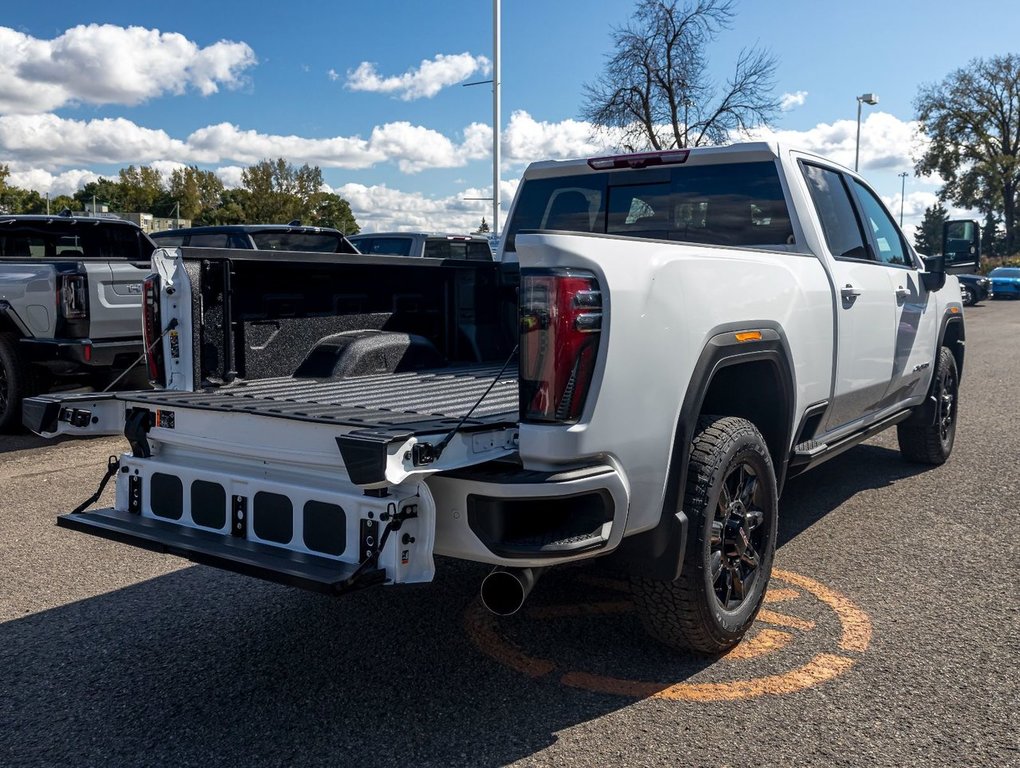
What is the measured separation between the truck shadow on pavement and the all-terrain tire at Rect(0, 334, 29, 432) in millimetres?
4149

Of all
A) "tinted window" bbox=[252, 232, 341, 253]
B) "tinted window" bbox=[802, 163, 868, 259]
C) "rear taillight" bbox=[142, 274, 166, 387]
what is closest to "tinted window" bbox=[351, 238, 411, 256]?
"tinted window" bbox=[252, 232, 341, 253]

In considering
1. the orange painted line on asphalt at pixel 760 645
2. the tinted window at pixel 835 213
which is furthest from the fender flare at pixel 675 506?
the tinted window at pixel 835 213

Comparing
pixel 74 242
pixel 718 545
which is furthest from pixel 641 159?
pixel 74 242

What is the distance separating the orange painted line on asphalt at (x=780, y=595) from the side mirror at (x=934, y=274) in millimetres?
2771

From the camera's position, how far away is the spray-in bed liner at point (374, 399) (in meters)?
2.97

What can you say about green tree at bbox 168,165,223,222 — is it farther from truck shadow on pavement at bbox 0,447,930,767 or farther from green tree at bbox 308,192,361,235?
truck shadow on pavement at bbox 0,447,930,767

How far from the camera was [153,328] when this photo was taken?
147 inches

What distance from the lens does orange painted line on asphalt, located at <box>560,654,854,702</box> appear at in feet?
10.6

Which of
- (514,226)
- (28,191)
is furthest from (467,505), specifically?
(28,191)

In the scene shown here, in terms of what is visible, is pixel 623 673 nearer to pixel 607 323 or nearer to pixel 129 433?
pixel 607 323

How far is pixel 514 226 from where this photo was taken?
18.2ft

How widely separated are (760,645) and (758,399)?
999 mm

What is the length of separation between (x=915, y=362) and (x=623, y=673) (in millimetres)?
3491

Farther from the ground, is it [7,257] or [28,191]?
[28,191]
